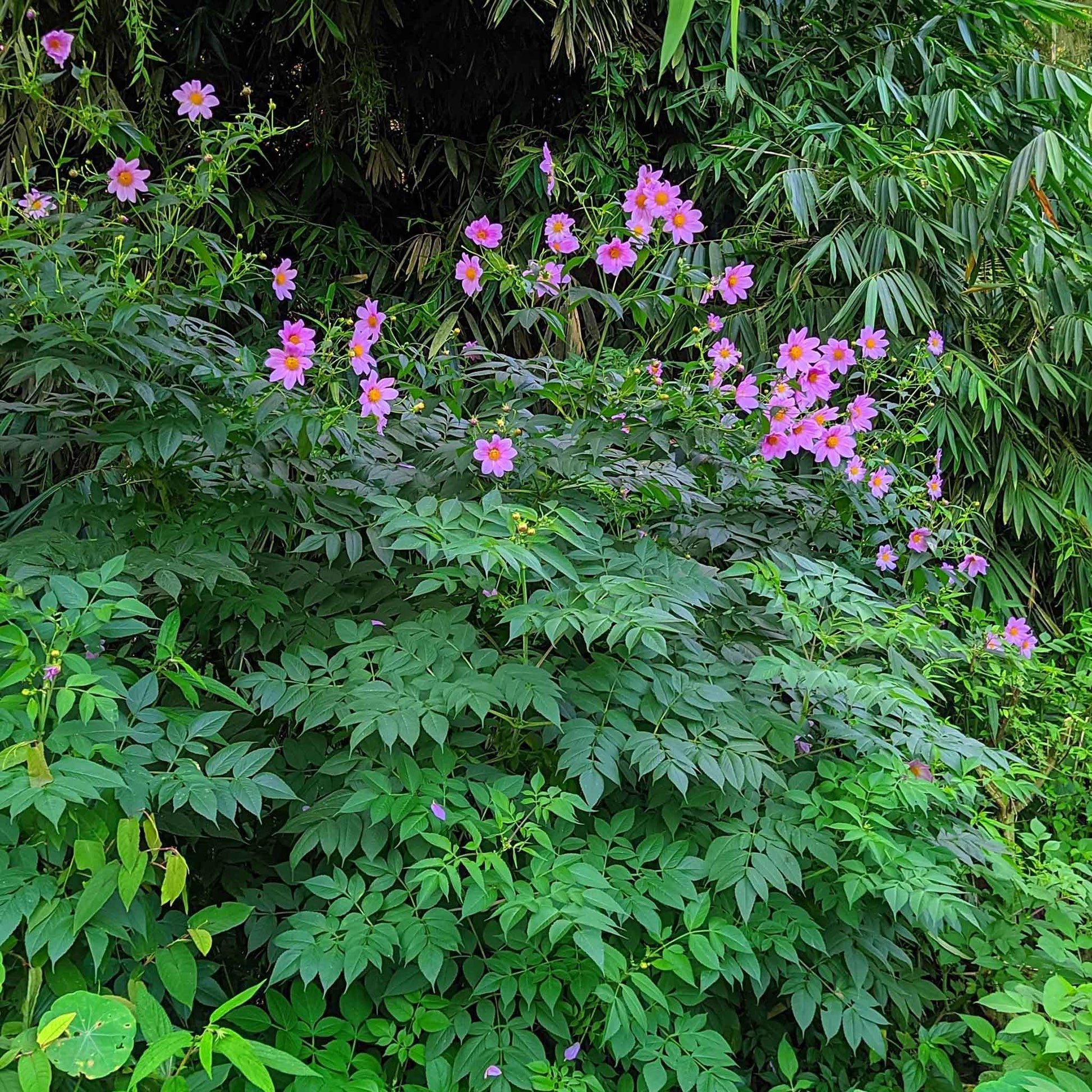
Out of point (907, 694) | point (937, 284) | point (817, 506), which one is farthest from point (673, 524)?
point (937, 284)

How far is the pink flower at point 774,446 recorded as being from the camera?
160cm

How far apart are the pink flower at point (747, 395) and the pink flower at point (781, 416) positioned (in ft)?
0.11

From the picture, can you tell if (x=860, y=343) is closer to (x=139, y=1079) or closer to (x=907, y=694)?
(x=907, y=694)

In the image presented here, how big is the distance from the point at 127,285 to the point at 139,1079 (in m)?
1.03

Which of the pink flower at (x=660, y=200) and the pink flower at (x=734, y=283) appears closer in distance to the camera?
the pink flower at (x=660, y=200)

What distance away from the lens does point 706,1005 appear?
1.30m

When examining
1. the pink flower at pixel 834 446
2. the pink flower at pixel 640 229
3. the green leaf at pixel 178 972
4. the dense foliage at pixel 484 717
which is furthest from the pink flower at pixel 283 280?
the green leaf at pixel 178 972

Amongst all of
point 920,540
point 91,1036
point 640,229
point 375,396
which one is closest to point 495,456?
point 375,396

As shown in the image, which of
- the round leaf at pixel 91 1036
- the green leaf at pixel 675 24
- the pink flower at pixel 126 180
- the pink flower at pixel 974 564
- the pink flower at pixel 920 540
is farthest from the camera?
the pink flower at pixel 974 564

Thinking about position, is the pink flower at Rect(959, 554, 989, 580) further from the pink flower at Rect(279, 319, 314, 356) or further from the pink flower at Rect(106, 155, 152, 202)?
the pink flower at Rect(106, 155, 152, 202)

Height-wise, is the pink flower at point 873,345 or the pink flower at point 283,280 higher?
the pink flower at point 873,345

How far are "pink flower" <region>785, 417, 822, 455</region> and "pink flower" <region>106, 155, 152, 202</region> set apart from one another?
118 cm

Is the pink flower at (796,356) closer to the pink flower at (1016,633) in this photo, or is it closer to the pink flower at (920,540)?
the pink flower at (920,540)

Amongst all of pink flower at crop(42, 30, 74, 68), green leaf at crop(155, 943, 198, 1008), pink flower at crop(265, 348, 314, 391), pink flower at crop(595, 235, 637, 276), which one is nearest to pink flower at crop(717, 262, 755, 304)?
pink flower at crop(595, 235, 637, 276)
